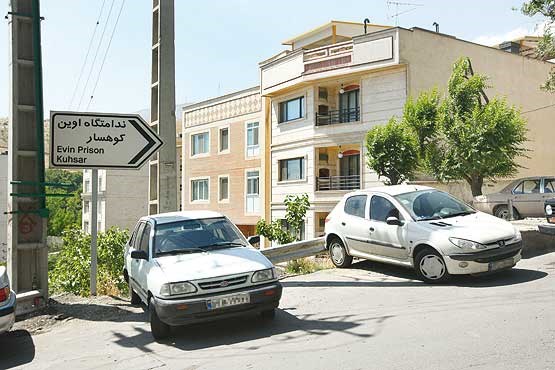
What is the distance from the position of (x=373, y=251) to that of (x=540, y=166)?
20.8m

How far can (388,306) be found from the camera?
7.54 meters

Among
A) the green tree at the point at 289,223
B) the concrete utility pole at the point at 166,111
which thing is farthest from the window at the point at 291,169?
the concrete utility pole at the point at 166,111

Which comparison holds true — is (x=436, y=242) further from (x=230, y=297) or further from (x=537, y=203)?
(x=537, y=203)

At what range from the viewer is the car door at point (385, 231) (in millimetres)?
9481

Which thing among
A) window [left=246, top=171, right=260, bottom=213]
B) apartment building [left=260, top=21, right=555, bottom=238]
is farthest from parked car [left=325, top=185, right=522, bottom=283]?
window [left=246, top=171, right=260, bottom=213]

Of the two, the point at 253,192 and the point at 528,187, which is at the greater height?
the point at 528,187

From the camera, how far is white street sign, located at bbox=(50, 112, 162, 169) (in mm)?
9117

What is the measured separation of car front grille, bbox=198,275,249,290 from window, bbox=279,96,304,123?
70.6 ft

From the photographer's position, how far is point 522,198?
18062mm

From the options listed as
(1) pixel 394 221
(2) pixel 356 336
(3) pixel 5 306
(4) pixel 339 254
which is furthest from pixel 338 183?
(3) pixel 5 306

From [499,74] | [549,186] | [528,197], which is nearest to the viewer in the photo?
[549,186]

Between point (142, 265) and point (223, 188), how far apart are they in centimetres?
2681

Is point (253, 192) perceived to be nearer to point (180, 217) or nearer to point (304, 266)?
point (304, 266)

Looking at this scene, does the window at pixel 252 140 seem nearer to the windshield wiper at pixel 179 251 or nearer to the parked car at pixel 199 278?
the parked car at pixel 199 278
